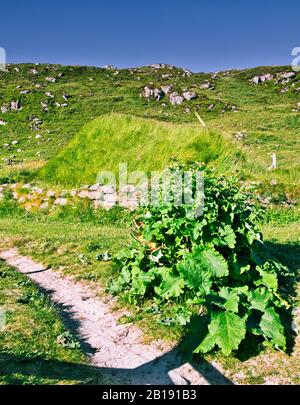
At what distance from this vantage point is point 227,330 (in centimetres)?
472

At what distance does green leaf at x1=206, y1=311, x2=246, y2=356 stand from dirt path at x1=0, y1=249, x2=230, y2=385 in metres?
0.28

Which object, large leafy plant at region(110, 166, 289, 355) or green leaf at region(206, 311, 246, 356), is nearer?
green leaf at region(206, 311, 246, 356)

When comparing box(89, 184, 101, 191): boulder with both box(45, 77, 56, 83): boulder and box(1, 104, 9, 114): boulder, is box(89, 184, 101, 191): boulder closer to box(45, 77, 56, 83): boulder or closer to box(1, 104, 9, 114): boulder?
box(1, 104, 9, 114): boulder

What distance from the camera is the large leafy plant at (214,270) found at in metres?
4.87

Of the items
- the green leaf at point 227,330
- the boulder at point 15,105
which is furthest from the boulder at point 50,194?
the boulder at point 15,105

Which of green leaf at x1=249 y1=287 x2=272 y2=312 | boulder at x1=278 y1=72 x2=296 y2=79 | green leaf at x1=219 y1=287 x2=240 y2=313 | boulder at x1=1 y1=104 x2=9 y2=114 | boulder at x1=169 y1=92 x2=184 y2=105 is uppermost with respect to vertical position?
boulder at x1=278 y1=72 x2=296 y2=79

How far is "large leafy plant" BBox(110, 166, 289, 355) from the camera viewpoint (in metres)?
4.87

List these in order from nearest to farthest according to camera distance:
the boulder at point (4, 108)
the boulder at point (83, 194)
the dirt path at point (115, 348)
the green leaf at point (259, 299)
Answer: the dirt path at point (115, 348) < the green leaf at point (259, 299) < the boulder at point (83, 194) < the boulder at point (4, 108)

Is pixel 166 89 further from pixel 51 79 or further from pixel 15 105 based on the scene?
pixel 15 105

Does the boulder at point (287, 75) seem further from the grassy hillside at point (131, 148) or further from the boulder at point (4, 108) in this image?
the grassy hillside at point (131, 148)

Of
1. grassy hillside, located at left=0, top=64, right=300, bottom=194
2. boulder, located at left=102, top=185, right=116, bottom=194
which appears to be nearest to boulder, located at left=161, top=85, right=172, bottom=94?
grassy hillside, located at left=0, top=64, right=300, bottom=194

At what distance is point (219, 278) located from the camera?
5.36 m
